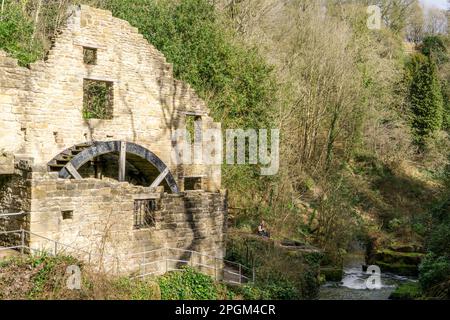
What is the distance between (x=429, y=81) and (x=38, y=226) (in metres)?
29.1

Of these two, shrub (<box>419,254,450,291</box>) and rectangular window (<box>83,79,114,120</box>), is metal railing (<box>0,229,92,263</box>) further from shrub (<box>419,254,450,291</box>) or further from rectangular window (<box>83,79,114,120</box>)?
rectangular window (<box>83,79,114,120</box>)

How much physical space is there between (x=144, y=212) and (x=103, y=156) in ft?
11.0

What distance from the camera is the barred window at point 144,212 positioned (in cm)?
1291

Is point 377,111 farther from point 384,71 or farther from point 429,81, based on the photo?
point 429,81

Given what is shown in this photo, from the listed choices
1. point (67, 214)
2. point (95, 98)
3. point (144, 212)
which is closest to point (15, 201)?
point (67, 214)

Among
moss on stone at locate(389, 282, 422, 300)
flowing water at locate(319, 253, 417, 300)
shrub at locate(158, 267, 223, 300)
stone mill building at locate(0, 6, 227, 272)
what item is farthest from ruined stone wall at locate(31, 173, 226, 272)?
moss on stone at locate(389, 282, 422, 300)

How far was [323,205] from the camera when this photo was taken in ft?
69.2

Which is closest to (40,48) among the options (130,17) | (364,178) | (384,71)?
(130,17)

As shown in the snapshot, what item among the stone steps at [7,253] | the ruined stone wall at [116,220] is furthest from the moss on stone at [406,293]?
the stone steps at [7,253]

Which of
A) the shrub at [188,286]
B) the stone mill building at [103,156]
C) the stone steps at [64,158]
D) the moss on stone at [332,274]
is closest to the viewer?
the stone mill building at [103,156]

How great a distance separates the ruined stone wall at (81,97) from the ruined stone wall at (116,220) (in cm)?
216

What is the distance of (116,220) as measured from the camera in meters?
11.8

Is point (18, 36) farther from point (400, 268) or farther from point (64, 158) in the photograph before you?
point (400, 268)

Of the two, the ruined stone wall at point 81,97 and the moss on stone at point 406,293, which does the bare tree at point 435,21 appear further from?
the moss on stone at point 406,293
